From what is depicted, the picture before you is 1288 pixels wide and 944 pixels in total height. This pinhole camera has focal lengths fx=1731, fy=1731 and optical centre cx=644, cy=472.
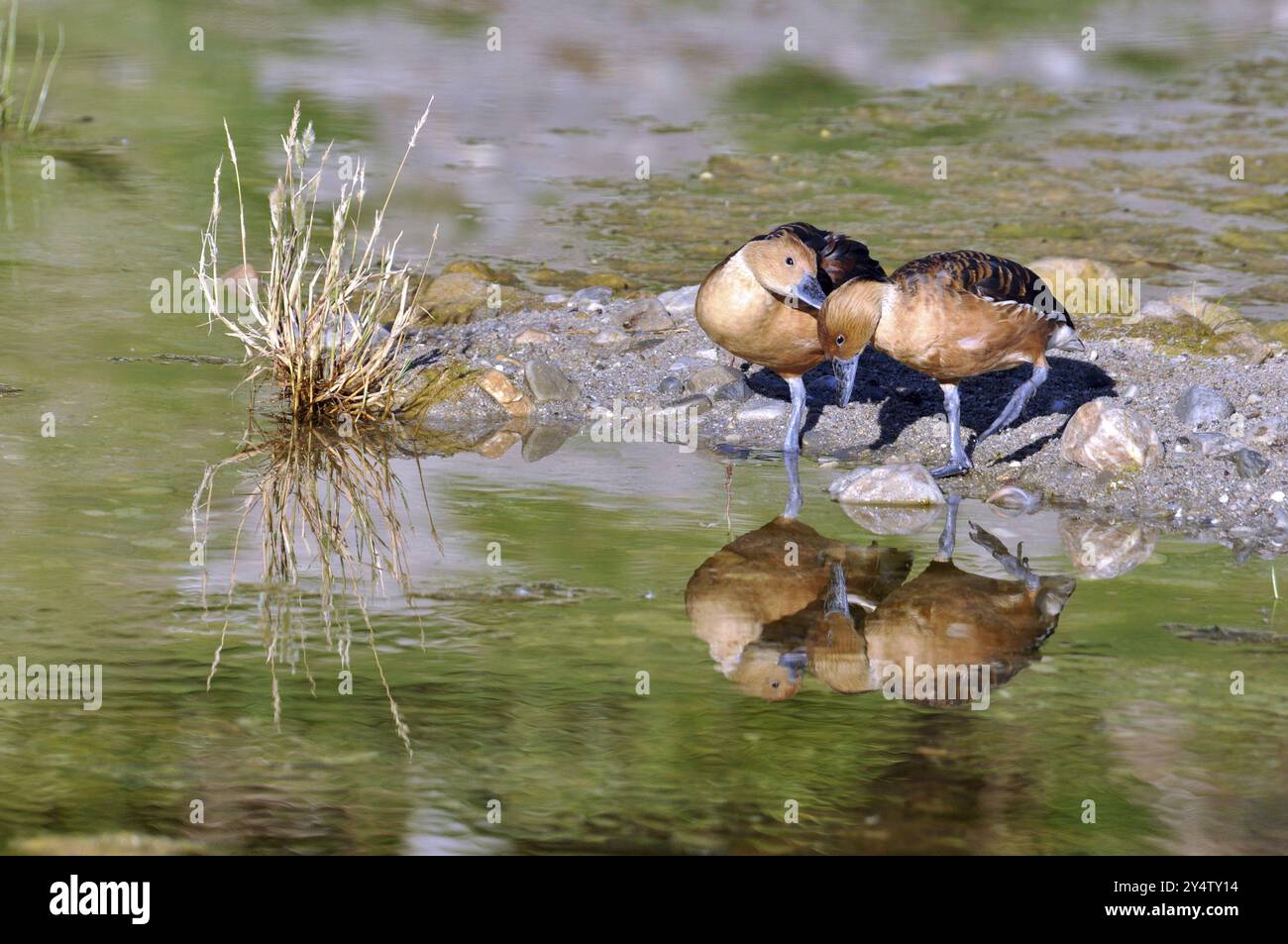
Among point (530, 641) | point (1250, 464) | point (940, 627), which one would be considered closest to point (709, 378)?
point (1250, 464)

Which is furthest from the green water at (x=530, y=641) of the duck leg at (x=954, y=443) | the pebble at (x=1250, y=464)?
the pebble at (x=1250, y=464)

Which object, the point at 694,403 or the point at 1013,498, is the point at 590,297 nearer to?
the point at 694,403

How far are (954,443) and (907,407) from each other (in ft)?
3.04

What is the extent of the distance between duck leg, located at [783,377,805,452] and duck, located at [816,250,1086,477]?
1.50 ft

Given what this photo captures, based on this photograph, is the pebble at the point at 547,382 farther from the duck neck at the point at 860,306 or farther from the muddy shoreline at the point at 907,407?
the duck neck at the point at 860,306

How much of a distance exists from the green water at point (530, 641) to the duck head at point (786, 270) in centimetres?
81

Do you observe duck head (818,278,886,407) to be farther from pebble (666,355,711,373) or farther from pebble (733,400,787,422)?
pebble (666,355,711,373)

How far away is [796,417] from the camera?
805cm

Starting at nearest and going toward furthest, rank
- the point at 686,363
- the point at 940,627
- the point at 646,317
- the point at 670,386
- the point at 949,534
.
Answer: the point at 940,627
the point at 949,534
the point at 670,386
the point at 686,363
the point at 646,317

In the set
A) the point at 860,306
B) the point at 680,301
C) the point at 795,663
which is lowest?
the point at 795,663

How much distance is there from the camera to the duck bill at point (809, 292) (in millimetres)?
7629

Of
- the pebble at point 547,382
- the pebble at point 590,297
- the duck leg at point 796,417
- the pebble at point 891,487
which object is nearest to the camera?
the pebble at point 891,487
